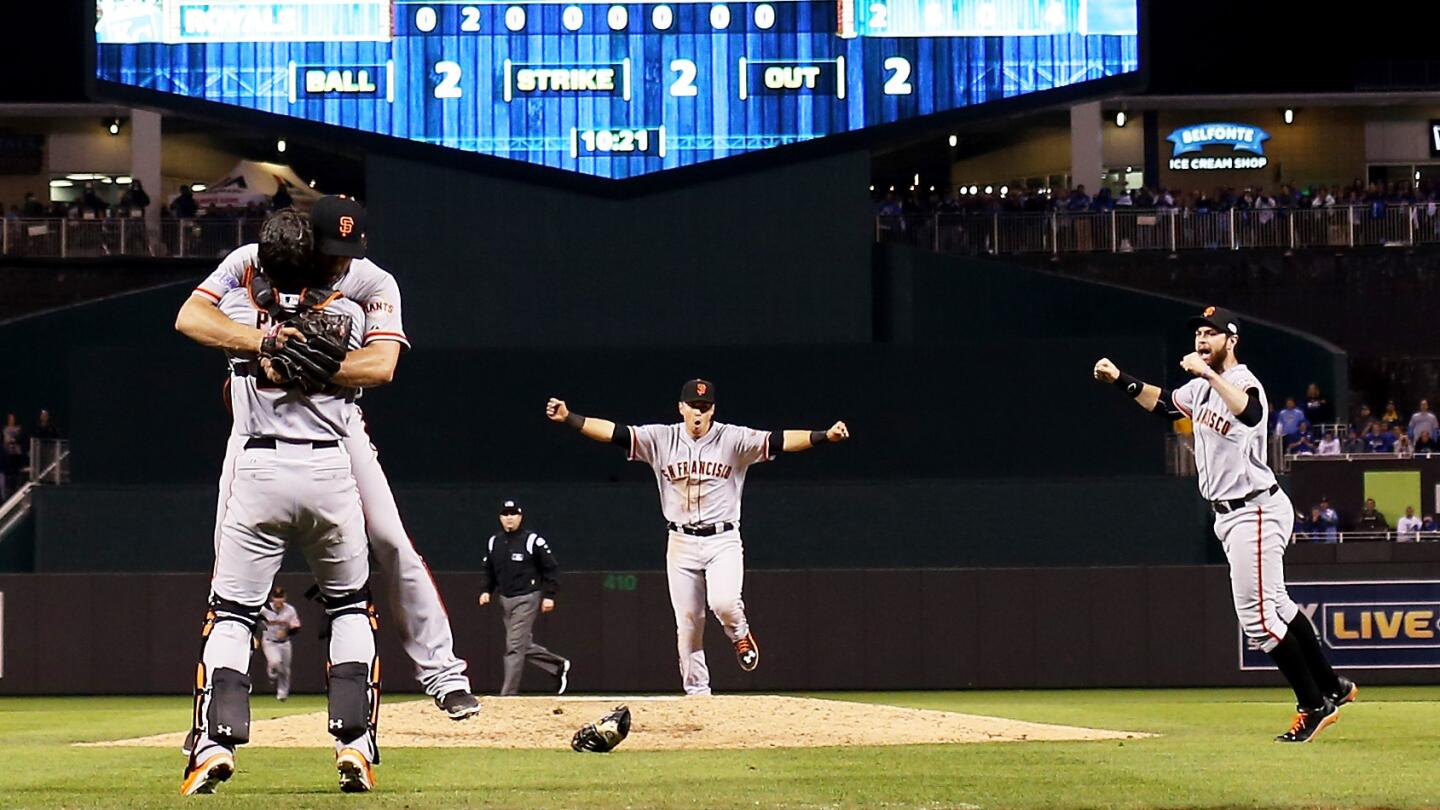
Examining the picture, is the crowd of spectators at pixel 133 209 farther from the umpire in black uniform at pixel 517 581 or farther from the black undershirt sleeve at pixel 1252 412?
the black undershirt sleeve at pixel 1252 412

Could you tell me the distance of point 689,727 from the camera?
1280cm

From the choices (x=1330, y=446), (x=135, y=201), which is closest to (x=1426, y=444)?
(x=1330, y=446)

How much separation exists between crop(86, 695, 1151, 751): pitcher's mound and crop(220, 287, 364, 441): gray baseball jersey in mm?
3800

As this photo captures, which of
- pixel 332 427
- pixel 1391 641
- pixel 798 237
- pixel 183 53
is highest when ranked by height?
pixel 183 53

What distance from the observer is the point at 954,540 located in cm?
2630

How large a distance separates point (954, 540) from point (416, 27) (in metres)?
9.08

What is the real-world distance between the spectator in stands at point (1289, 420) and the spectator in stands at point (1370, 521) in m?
1.99

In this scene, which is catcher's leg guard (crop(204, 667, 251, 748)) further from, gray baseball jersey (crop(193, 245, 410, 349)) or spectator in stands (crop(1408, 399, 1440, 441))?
spectator in stands (crop(1408, 399, 1440, 441))

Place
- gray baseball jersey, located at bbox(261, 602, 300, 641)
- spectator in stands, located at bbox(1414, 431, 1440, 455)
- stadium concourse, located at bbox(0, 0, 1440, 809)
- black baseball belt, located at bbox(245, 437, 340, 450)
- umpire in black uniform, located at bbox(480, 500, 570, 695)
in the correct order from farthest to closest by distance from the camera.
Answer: spectator in stands, located at bbox(1414, 431, 1440, 455) → stadium concourse, located at bbox(0, 0, 1440, 809) → gray baseball jersey, located at bbox(261, 602, 300, 641) → umpire in black uniform, located at bbox(480, 500, 570, 695) → black baseball belt, located at bbox(245, 437, 340, 450)

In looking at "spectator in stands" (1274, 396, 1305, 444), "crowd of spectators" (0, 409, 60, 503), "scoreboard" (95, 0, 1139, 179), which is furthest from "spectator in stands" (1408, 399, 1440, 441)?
"crowd of spectators" (0, 409, 60, 503)

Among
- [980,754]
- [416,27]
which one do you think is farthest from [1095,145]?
[980,754]

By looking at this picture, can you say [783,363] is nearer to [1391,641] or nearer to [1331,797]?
[1391,641]

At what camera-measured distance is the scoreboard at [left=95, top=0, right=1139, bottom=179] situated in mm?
25812

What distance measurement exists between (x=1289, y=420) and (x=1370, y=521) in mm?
2868
